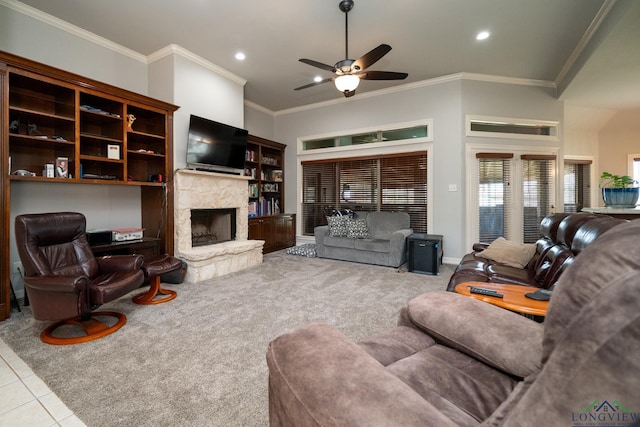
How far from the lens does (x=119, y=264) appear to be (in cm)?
272

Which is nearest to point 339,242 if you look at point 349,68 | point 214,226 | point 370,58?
point 214,226

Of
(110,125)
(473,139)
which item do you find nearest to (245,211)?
(110,125)

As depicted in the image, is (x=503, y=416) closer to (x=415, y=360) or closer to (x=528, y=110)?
(x=415, y=360)

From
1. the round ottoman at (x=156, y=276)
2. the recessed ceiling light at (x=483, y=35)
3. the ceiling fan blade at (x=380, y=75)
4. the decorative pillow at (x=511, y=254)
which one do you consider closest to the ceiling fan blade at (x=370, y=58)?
the ceiling fan blade at (x=380, y=75)

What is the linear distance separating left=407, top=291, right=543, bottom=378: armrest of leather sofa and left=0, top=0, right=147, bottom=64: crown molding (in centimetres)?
483

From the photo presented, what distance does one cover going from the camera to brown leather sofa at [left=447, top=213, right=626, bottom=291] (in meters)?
1.92

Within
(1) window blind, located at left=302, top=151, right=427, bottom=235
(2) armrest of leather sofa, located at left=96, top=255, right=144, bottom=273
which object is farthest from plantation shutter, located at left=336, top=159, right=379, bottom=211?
(2) armrest of leather sofa, located at left=96, top=255, right=144, bottom=273

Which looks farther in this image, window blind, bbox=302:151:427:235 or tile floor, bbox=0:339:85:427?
window blind, bbox=302:151:427:235

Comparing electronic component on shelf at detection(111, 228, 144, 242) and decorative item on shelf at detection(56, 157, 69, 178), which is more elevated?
decorative item on shelf at detection(56, 157, 69, 178)

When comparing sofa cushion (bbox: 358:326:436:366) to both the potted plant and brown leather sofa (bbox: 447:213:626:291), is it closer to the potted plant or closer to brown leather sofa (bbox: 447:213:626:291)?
brown leather sofa (bbox: 447:213:626:291)

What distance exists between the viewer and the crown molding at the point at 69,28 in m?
3.00

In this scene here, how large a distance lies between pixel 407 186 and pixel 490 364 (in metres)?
4.44

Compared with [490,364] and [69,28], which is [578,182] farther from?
[69,28]

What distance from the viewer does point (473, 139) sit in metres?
4.70
